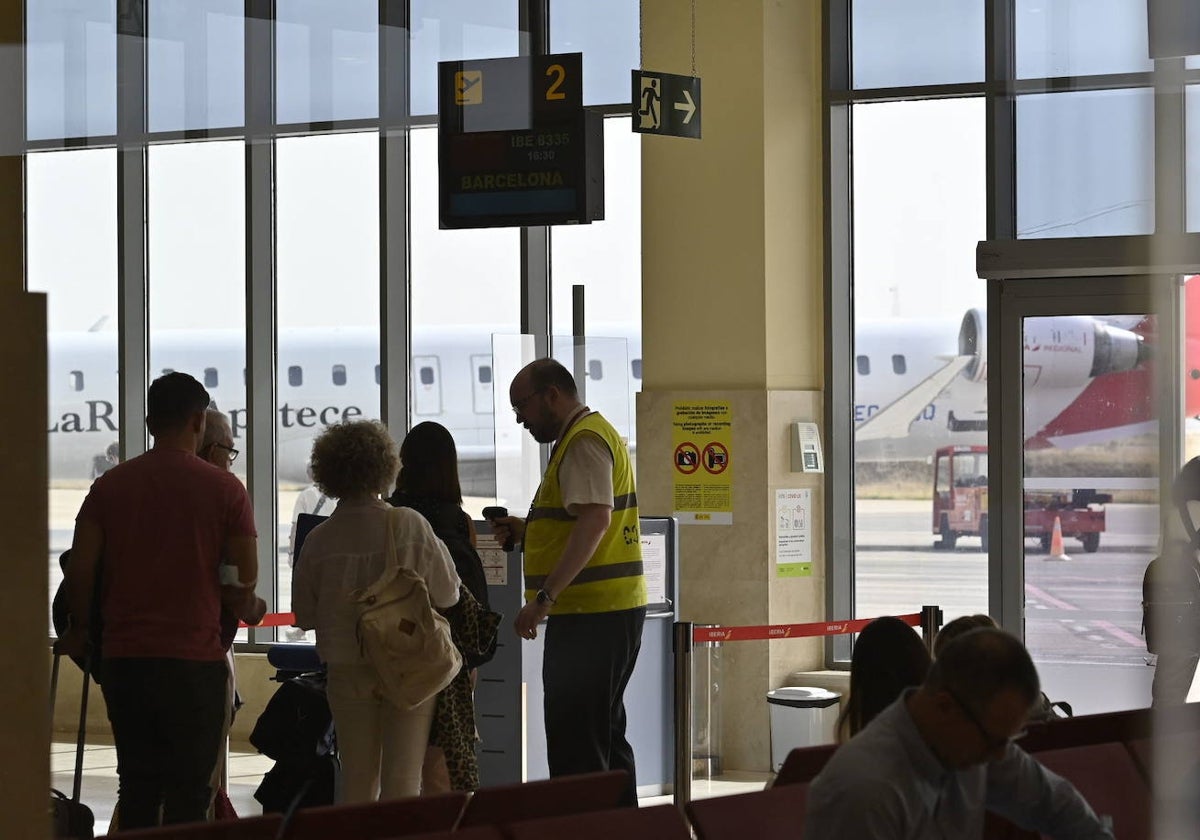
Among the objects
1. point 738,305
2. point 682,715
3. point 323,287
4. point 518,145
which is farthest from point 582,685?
point 323,287

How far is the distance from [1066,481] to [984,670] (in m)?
5.43

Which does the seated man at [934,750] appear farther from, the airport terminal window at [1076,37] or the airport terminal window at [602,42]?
the airport terminal window at [602,42]

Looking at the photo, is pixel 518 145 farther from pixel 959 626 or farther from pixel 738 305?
pixel 959 626

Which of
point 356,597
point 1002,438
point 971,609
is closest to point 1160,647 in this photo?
point 356,597

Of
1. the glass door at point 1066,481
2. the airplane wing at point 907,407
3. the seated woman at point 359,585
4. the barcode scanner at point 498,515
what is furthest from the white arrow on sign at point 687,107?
the seated woman at point 359,585

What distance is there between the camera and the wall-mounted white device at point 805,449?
7.84 m

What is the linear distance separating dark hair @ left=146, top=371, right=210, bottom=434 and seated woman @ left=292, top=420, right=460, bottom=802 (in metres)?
0.38

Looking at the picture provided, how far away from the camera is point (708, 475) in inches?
307

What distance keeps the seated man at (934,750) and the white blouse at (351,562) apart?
173 centimetres

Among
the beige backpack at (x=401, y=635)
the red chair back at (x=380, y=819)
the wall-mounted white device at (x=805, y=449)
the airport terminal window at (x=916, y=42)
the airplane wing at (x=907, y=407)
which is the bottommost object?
the red chair back at (x=380, y=819)

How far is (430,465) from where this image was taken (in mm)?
4453

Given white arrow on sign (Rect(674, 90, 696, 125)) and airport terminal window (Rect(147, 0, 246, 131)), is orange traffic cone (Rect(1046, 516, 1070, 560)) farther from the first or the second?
airport terminal window (Rect(147, 0, 246, 131))

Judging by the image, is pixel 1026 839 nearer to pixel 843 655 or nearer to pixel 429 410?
pixel 843 655

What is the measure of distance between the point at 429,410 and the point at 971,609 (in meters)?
3.27
